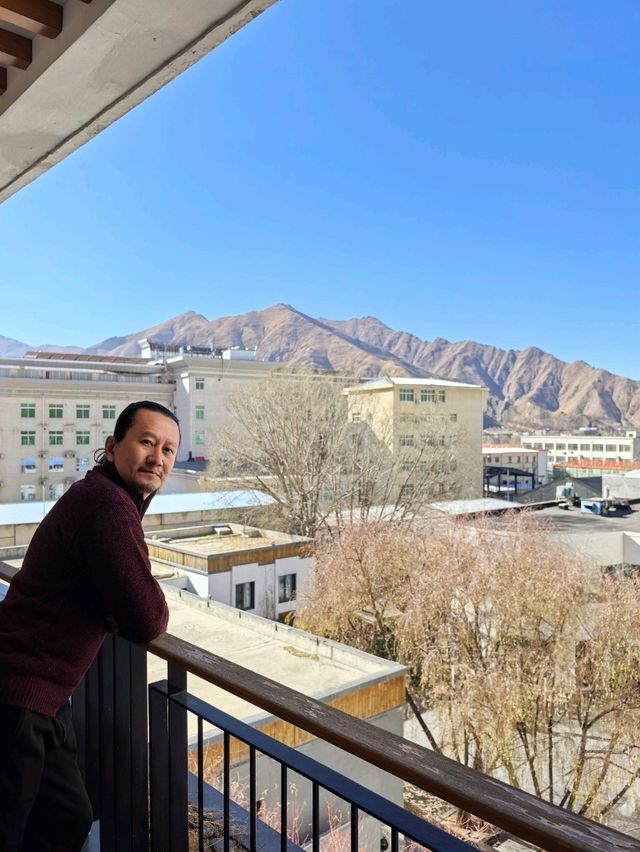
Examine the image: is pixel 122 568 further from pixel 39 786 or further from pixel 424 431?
pixel 424 431

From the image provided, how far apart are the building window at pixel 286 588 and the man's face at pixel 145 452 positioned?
10.9 metres

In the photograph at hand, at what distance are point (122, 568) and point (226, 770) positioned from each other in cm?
53

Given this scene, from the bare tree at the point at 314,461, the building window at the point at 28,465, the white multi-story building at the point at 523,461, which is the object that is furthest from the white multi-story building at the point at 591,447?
the building window at the point at 28,465

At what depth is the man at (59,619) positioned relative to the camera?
854 millimetres

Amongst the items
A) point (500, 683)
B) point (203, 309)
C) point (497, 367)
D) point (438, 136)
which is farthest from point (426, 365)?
point (500, 683)

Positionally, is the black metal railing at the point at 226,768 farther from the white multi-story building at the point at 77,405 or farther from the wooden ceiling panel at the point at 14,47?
the white multi-story building at the point at 77,405

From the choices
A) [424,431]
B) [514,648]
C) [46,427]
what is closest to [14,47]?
[514,648]

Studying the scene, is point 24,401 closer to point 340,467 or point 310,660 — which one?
point 340,467

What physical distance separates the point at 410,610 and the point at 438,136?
8135cm

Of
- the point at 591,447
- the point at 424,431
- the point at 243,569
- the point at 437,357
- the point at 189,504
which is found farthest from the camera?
the point at 437,357

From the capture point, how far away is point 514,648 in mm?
7637

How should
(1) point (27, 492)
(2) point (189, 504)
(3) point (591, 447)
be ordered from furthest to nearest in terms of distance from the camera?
(3) point (591, 447), (1) point (27, 492), (2) point (189, 504)

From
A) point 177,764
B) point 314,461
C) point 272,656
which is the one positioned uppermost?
point 177,764

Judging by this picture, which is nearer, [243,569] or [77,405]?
[243,569]
